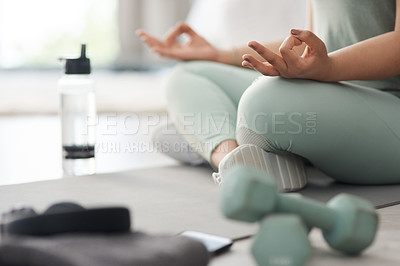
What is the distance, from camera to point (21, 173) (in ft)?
4.30

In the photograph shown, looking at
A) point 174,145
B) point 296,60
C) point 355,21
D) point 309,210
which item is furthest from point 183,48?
point 309,210

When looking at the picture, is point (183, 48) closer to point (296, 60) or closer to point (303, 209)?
point (296, 60)

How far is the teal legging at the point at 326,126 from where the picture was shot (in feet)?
3.29

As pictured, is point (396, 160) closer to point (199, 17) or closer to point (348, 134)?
point (348, 134)

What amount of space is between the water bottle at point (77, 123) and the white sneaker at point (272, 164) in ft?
1.15

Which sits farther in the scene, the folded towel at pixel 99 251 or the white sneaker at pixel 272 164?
the white sneaker at pixel 272 164

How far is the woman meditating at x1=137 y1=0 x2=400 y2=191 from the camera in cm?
98

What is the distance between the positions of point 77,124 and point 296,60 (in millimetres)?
590

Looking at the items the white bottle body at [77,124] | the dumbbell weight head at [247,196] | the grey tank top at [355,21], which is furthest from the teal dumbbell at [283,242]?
the white bottle body at [77,124]

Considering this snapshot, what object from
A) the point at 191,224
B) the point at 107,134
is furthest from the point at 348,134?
the point at 107,134

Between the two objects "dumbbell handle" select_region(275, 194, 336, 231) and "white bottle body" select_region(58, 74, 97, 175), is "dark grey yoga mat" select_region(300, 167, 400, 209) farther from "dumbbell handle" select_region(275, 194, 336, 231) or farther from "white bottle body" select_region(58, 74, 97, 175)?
"white bottle body" select_region(58, 74, 97, 175)

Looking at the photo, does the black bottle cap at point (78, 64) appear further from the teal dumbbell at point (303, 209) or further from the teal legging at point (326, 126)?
the teal dumbbell at point (303, 209)

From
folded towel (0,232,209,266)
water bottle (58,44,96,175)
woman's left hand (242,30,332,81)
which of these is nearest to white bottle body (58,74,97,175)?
water bottle (58,44,96,175)

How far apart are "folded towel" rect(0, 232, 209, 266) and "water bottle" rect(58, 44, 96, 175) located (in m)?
0.68
